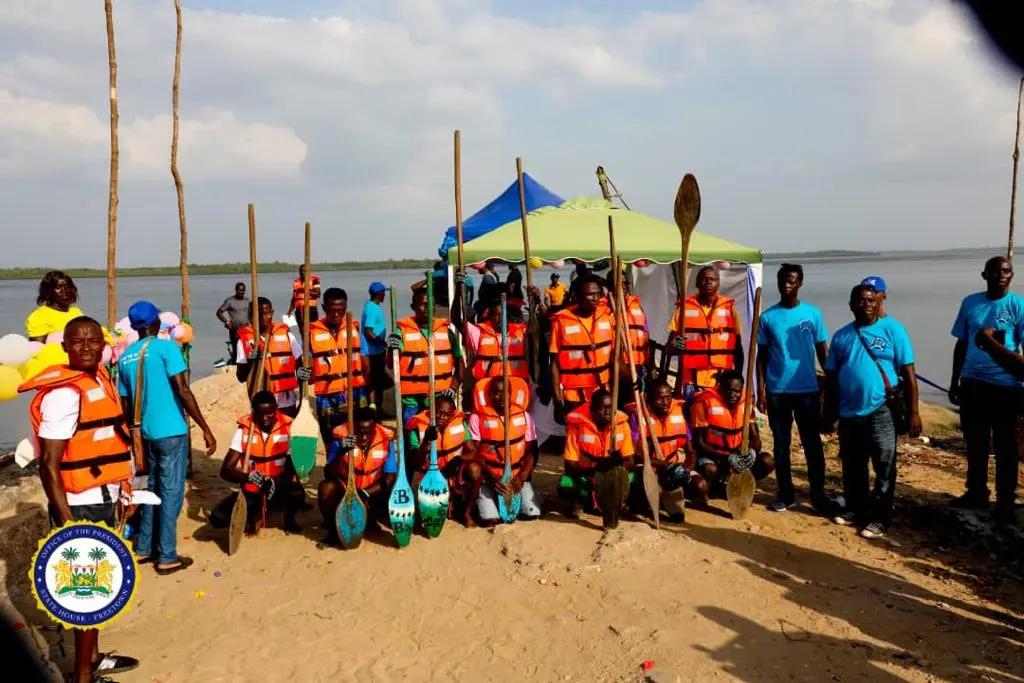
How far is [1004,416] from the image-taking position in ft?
19.0

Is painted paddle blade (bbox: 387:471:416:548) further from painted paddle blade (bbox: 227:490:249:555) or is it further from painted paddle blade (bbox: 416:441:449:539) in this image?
painted paddle blade (bbox: 227:490:249:555)

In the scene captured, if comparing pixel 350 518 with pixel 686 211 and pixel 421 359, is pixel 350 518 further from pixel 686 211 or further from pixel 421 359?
pixel 686 211

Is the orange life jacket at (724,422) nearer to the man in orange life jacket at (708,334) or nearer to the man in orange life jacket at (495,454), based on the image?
the man in orange life jacket at (708,334)

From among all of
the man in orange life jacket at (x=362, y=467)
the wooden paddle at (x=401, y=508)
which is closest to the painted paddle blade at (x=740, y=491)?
the wooden paddle at (x=401, y=508)

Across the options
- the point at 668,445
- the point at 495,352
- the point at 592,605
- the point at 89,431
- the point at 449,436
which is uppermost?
the point at 495,352

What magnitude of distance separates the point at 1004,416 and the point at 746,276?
4741mm

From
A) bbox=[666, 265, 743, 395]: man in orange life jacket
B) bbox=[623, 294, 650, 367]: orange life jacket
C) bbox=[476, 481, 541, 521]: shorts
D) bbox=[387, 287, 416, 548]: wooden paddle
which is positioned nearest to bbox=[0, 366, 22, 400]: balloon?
bbox=[387, 287, 416, 548]: wooden paddle

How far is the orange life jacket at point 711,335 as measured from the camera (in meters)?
6.75

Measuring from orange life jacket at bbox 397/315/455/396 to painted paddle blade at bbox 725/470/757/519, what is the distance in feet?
8.49

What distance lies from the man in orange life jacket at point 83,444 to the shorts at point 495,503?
2687mm

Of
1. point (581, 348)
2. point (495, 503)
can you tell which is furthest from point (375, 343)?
point (495, 503)

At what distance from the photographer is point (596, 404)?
6.11 metres

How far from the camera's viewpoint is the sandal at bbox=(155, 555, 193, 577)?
18.1ft

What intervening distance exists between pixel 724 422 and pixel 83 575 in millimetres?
4656
